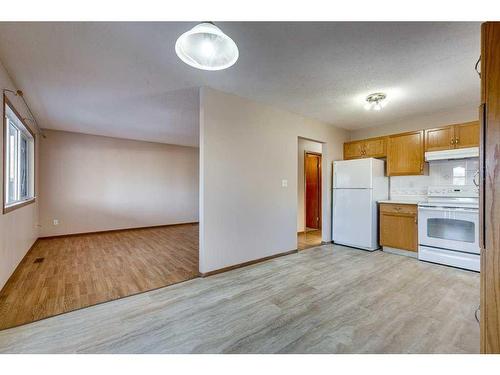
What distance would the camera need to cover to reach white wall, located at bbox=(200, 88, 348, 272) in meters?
2.78

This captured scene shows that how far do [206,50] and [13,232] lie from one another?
3233 mm

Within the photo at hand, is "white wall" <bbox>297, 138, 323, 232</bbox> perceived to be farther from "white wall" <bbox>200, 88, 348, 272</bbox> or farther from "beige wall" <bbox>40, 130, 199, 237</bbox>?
"beige wall" <bbox>40, 130, 199, 237</bbox>

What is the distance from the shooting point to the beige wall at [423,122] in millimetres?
3387

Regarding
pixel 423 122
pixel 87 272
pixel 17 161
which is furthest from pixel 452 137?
pixel 17 161

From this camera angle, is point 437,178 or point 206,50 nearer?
point 206,50

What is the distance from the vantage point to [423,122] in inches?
151

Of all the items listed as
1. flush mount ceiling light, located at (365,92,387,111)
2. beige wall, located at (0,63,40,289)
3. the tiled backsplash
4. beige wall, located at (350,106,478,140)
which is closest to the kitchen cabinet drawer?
the tiled backsplash

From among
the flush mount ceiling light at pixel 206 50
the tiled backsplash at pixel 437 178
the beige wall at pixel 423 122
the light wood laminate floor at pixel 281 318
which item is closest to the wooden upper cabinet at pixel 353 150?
the beige wall at pixel 423 122

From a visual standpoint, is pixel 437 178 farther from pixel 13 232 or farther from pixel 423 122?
pixel 13 232

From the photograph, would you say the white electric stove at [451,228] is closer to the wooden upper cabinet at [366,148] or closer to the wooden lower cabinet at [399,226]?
the wooden lower cabinet at [399,226]

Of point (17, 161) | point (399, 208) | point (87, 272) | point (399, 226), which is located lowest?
point (87, 272)

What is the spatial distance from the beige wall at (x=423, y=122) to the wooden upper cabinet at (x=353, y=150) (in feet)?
1.03

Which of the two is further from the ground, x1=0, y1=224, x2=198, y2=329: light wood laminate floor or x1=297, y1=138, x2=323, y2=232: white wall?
x1=297, y1=138, x2=323, y2=232: white wall

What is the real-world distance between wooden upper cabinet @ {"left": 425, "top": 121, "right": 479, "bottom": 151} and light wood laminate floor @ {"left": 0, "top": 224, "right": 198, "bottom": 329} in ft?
13.0
